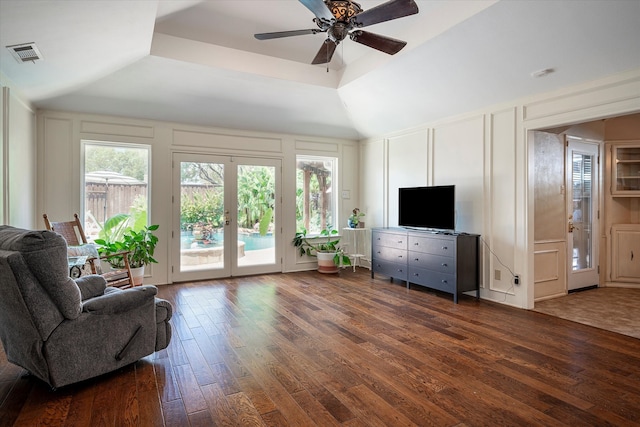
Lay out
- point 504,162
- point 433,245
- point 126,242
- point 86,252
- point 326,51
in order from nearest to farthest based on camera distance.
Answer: point 326,51
point 86,252
point 504,162
point 433,245
point 126,242

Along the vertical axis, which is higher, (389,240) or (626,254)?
(389,240)

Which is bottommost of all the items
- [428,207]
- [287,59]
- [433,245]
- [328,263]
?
[328,263]

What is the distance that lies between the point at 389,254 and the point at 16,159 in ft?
16.0

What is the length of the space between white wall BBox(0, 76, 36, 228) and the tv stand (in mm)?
4677

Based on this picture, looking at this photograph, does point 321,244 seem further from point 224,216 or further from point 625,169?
point 625,169

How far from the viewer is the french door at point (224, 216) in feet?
19.0

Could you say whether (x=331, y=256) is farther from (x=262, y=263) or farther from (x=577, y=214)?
(x=577, y=214)

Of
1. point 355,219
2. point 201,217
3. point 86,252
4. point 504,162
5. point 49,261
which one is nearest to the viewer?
point 49,261

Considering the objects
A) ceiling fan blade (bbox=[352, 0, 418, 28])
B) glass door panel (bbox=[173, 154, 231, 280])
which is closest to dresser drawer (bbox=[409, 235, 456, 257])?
ceiling fan blade (bbox=[352, 0, 418, 28])

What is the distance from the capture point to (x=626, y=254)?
5.54 meters

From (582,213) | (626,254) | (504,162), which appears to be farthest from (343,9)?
(626,254)

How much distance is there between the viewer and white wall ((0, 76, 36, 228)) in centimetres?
349

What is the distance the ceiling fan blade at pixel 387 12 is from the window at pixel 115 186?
13.5ft

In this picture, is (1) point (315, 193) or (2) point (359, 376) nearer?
(2) point (359, 376)
